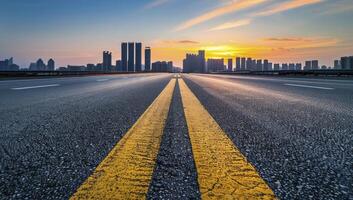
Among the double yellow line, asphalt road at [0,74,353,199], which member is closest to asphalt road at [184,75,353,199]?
asphalt road at [0,74,353,199]

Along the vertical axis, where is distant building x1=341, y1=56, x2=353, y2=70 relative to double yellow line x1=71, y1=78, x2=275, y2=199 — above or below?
above

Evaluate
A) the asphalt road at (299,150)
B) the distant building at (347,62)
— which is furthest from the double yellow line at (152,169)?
the distant building at (347,62)

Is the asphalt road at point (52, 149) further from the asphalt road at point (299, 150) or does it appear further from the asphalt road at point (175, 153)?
the asphalt road at point (299, 150)

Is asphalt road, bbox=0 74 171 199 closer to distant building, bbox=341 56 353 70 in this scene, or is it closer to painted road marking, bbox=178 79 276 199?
painted road marking, bbox=178 79 276 199

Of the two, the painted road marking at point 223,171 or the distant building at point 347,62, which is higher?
the distant building at point 347,62

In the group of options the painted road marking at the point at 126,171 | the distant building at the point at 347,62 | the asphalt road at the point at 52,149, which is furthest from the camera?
the distant building at the point at 347,62

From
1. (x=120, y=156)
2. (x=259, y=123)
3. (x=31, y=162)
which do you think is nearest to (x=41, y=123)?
(x=31, y=162)

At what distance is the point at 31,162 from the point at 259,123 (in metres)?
2.18

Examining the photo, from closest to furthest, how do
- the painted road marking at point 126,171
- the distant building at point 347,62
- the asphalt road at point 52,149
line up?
the painted road marking at point 126,171 < the asphalt road at point 52,149 < the distant building at point 347,62

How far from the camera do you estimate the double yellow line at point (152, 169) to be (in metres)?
1.19

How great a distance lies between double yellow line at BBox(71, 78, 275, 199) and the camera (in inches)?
46.9

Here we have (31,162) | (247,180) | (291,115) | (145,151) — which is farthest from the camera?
(291,115)

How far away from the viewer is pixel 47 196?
3.90 ft

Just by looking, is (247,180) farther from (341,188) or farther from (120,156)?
(120,156)
